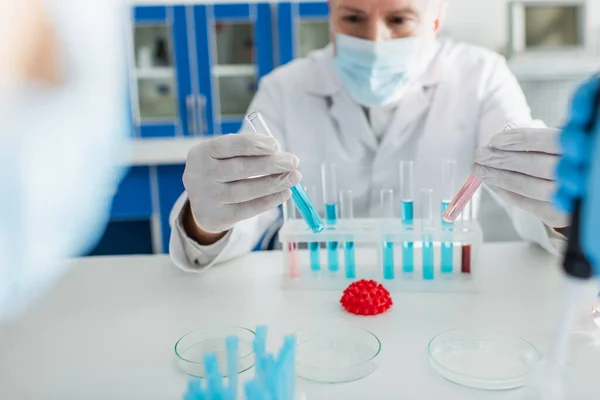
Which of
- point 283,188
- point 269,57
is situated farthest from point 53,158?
point 269,57

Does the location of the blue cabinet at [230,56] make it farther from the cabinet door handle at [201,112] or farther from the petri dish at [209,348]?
the petri dish at [209,348]

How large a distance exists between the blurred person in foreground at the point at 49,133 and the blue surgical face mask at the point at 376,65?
542 mm

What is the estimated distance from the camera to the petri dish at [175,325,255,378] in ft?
2.34

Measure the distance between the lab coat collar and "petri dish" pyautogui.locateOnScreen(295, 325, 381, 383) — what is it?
2.83ft

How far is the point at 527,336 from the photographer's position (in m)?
0.79

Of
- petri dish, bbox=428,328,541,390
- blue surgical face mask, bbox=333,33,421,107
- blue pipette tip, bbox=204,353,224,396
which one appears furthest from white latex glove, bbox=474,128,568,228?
blue pipette tip, bbox=204,353,224,396

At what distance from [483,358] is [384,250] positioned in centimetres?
30

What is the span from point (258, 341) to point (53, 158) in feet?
1.89

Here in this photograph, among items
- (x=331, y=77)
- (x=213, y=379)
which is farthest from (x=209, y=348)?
(x=331, y=77)

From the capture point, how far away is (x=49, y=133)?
37.8 inches

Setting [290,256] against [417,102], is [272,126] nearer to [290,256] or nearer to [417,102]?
[417,102]

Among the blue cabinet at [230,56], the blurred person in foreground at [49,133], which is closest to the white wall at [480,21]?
the blue cabinet at [230,56]

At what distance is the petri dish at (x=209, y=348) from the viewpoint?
71 centimetres

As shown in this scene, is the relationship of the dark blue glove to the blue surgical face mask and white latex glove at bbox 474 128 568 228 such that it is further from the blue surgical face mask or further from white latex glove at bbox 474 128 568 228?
the blue surgical face mask
